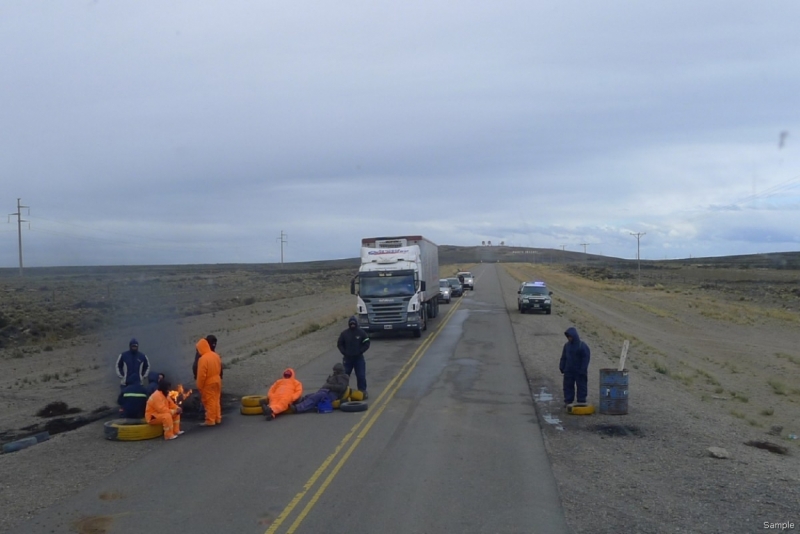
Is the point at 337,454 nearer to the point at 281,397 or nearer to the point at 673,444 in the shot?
the point at 281,397

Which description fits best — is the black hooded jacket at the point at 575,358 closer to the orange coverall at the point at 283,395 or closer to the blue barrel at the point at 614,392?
the blue barrel at the point at 614,392

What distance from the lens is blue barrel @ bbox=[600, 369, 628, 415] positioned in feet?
42.6

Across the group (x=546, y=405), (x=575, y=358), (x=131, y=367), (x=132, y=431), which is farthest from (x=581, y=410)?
(x=131, y=367)

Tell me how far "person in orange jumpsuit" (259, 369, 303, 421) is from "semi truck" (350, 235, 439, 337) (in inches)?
524

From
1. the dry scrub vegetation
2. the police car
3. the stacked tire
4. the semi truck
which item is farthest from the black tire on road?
the police car

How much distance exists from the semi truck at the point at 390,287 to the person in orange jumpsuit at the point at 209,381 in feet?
47.1

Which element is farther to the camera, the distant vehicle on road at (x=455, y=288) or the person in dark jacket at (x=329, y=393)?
the distant vehicle on road at (x=455, y=288)

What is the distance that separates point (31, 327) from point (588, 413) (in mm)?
32310

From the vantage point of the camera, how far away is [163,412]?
11258 mm

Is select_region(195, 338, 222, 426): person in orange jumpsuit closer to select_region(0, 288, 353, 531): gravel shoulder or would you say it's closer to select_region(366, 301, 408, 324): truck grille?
select_region(0, 288, 353, 531): gravel shoulder

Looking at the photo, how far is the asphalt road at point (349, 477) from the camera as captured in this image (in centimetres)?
720

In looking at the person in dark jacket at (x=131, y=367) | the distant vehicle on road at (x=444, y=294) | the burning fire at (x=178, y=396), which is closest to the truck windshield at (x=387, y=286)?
the person in dark jacket at (x=131, y=367)

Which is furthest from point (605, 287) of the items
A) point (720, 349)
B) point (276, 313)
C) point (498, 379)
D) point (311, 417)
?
point (311, 417)

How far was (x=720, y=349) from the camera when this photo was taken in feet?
105
